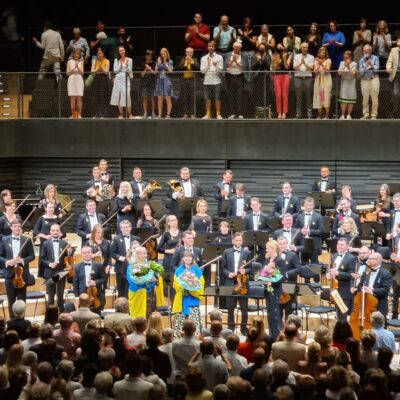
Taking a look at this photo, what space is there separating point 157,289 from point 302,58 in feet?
24.4

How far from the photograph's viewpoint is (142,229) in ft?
64.3

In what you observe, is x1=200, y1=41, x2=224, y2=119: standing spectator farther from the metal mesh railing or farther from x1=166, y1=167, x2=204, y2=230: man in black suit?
x1=166, y1=167, x2=204, y2=230: man in black suit

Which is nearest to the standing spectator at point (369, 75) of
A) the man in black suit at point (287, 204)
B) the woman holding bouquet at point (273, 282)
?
the man in black suit at point (287, 204)

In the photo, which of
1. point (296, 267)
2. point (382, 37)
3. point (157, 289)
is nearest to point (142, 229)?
point (157, 289)

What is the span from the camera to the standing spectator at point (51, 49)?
84.1 ft

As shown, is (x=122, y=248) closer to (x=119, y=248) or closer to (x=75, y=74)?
(x=119, y=248)

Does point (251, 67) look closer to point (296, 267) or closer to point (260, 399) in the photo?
point (296, 267)

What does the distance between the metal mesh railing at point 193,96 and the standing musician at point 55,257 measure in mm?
6542

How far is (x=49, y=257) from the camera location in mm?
18828

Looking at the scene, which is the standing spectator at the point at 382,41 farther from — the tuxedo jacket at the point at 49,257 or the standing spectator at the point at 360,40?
the tuxedo jacket at the point at 49,257

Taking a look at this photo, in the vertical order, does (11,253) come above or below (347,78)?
below

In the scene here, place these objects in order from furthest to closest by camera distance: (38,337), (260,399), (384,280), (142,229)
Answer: (142,229) → (384,280) → (38,337) → (260,399)

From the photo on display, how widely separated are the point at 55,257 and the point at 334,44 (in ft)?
29.0

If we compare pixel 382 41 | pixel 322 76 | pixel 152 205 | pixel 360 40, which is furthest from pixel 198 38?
pixel 152 205
